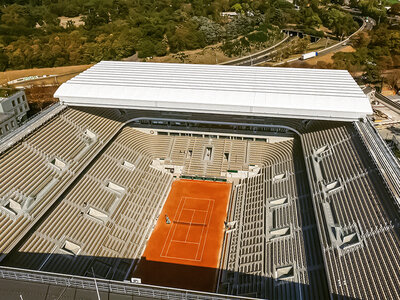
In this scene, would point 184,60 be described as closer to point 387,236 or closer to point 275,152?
point 275,152

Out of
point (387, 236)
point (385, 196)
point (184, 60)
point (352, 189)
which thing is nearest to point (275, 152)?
point (352, 189)

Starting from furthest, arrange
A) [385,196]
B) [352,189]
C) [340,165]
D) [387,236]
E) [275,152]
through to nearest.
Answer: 1. [275,152]
2. [340,165]
3. [352,189]
4. [385,196]
5. [387,236]

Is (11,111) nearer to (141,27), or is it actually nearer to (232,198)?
(232,198)

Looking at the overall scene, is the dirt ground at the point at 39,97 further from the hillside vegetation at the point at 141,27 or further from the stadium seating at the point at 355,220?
the stadium seating at the point at 355,220

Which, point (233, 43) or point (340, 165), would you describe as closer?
point (340, 165)

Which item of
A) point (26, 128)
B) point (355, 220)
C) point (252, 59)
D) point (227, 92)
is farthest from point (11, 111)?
point (252, 59)

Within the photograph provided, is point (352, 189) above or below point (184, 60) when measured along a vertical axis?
below
